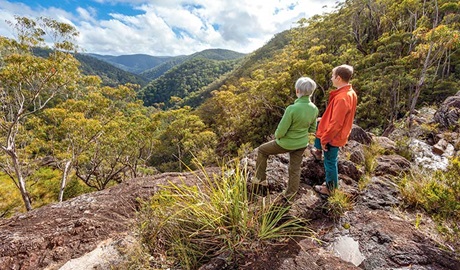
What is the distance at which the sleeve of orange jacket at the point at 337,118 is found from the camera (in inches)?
109

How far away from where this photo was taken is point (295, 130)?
282 centimetres

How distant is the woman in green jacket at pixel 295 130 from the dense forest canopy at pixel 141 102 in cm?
153

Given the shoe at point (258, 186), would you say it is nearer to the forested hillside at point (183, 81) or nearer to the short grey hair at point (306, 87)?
the short grey hair at point (306, 87)

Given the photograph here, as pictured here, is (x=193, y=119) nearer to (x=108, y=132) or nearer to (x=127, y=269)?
(x=108, y=132)

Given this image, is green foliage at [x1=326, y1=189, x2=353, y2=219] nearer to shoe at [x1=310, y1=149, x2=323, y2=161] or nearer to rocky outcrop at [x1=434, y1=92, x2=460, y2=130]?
shoe at [x1=310, y1=149, x2=323, y2=161]

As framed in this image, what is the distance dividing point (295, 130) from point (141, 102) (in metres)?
17.7

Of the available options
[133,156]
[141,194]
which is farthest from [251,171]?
[133,156]

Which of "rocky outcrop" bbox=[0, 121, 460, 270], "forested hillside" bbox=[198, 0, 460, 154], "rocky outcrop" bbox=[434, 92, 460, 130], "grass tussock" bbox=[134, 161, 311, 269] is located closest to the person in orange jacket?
"rocky outcrop" bbox=[0, 121, 460, 270]

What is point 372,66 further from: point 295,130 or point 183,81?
point 183,81

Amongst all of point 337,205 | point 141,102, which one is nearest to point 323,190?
point 337,205

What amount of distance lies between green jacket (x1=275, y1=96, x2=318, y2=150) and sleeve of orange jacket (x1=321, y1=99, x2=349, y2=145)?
0.22m

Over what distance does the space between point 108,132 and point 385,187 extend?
13.6m

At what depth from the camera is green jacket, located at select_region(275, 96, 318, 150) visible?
8.83 feet

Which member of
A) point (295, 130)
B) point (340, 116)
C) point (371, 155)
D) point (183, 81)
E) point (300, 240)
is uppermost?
point (183, 81)
